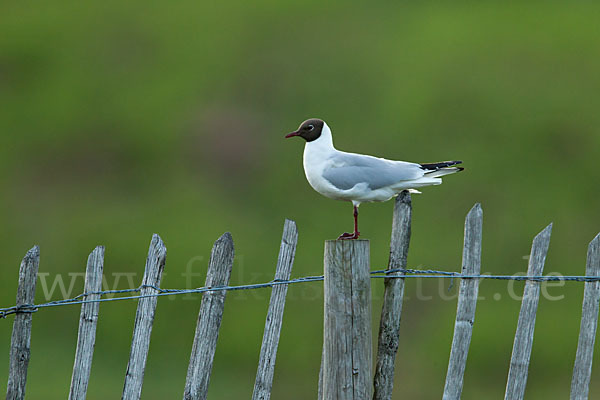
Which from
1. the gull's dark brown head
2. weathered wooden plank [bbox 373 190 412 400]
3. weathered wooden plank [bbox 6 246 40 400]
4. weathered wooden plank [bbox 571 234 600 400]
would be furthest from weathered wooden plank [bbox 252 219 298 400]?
weathered wooden plank [bbox 571 234 600 400]

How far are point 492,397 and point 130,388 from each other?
6219mm

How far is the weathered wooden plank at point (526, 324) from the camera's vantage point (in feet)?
12.4

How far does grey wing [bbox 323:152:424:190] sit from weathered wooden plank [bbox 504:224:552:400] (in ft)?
2.76

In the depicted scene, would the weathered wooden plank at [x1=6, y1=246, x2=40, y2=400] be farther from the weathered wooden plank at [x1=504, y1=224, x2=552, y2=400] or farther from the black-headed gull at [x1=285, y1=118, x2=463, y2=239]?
the weathered wooden plank at [x1=504, y1=224, x2=552, y2=400]

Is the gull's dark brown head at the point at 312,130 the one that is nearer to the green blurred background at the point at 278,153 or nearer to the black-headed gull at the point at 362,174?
the black-headed gull at the point at 362,174

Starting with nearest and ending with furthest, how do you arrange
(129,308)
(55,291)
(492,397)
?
(492,397) → (129,308) → (55,291)

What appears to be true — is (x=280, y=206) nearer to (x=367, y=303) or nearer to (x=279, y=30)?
(x=279, y=30)

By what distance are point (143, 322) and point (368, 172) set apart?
1.53 m

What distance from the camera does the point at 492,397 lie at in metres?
8.92

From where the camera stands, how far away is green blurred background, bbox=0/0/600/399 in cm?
979

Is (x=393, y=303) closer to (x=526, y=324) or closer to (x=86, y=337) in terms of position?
(x=526, y=324)

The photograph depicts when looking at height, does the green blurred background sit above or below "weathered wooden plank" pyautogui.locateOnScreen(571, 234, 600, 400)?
above

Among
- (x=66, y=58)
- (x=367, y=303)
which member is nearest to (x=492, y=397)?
(x=367, y=303)

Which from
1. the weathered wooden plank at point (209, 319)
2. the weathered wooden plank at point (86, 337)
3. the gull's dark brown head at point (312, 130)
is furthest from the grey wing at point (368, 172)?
the weathered wooden plank at point (86, 337)
